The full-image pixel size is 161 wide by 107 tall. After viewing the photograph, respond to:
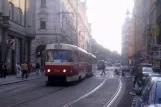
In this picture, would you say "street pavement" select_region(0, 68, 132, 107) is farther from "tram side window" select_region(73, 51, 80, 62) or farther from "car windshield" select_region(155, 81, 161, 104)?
"car windshield" select_region(155, 81, 161, 104)

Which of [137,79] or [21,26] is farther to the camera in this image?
[21,26]

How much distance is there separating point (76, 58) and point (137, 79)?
5.85 m

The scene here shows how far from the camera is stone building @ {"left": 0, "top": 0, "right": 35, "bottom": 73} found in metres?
43.5

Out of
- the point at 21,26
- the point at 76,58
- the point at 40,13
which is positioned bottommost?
the point at 76,58

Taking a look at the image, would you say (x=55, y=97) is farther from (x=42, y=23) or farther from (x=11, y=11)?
(x=42, y=23)

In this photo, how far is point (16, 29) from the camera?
49625 millimetres

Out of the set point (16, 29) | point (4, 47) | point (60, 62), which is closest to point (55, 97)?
point (60, 62)

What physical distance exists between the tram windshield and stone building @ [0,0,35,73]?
8434 mm

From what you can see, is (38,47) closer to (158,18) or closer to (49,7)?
(49,7)

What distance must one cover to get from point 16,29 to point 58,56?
2177cm

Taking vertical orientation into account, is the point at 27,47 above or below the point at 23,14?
below

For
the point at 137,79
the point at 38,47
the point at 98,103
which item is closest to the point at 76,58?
the point at 137,79

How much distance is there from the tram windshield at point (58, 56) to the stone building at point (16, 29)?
8.43 m

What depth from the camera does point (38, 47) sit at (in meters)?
69.9
